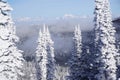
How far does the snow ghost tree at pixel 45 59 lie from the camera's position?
7456 cm

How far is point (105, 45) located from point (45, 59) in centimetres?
2601

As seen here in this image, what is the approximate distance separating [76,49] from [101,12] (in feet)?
31.1

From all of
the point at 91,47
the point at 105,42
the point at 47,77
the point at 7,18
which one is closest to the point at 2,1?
the point at 7,18

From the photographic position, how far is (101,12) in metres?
52.1

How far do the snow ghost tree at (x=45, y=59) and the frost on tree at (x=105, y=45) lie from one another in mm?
23637

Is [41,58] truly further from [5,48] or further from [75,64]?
[5,48]

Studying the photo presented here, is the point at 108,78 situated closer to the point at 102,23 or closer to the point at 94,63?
the point at 94,63

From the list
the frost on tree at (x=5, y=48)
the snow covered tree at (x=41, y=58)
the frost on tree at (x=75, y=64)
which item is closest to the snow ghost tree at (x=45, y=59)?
the snow covered tree at (x=41, y=58)

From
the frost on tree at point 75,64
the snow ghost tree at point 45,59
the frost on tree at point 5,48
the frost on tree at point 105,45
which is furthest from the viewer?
the snow ghost tree at point 45,59

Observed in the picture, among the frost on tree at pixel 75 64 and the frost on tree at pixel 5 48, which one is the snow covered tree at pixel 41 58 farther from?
the frost on tree at pixel 5 48

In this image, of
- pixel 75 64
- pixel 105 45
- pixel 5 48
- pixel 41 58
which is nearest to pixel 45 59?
pixel 41 58

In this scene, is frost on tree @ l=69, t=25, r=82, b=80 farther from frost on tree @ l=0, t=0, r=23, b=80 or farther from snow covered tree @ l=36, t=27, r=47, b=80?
frost on tree @ l=0, t=0, r=23, b=80

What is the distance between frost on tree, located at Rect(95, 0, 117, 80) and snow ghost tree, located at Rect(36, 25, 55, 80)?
23637 millimetres

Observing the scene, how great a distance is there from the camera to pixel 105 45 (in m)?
51.4
